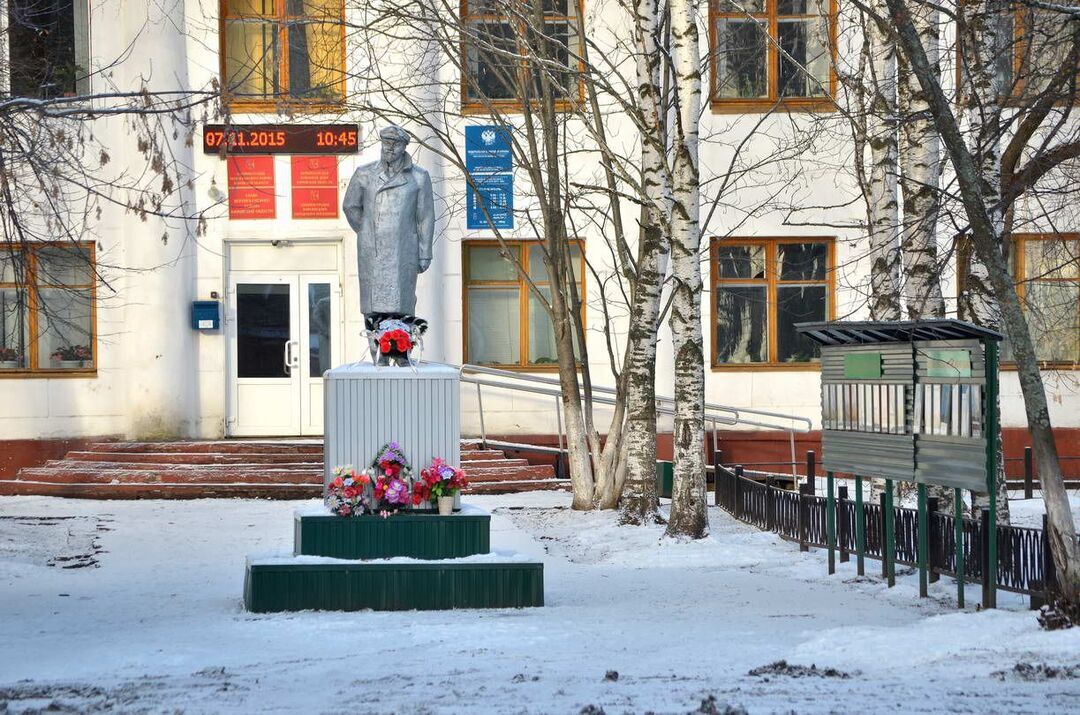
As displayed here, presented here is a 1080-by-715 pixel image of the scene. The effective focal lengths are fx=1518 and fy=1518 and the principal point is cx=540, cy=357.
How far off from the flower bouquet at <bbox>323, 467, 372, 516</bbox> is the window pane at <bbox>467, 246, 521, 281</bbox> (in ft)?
36.5

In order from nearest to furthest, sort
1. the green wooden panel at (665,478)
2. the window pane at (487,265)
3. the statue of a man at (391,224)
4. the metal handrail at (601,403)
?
1. the statue of a man at (391,224)
2. the green wooden panel at (665,478)
3. the metal handrail at (601,403)
4. the window pane at (487,265)

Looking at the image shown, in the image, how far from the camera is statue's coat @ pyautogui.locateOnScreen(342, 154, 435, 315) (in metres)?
12.1

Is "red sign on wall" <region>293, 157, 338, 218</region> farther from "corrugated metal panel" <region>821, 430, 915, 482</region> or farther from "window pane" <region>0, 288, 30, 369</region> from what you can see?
"corrugated metal panel" <region>821, 430, 915, 482</region>

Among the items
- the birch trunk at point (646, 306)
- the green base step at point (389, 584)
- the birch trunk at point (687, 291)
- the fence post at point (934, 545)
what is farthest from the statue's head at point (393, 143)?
the fence post at point (934, 545)

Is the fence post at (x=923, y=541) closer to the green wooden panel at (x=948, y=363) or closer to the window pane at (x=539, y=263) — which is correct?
the green wooden panel at (x=948, y=363)

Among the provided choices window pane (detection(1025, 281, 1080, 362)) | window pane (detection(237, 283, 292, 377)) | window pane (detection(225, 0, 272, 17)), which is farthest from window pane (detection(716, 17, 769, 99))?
window pane (detection(237, 283, 292, 377))

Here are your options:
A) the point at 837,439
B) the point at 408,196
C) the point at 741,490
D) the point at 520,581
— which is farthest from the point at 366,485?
the point at 741,490

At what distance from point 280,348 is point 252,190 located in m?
2.22

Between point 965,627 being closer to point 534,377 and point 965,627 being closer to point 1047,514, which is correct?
point 1047,514

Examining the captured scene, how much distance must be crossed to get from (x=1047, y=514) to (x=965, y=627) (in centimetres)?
91

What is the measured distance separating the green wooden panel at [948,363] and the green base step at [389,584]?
3011 mm

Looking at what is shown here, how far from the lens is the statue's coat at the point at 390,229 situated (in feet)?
39.6

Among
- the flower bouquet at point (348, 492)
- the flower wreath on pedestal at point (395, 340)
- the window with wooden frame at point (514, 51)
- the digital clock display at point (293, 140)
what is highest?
the window with wooden frame at point (514, 51)

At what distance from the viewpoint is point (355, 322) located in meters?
20.9
